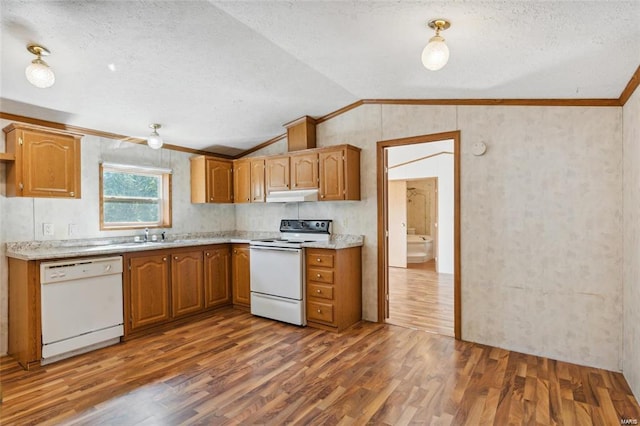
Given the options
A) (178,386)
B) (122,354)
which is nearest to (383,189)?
(178,386)

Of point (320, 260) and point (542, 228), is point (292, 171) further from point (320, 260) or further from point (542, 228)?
point (542, 228)

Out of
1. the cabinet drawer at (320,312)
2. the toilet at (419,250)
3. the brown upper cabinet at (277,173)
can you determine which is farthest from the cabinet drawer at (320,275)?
the toilet at (419,250)

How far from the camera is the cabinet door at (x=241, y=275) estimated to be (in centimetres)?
429

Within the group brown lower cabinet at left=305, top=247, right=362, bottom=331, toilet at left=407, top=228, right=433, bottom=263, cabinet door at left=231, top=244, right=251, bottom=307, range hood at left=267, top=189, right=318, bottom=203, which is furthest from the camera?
toilet at left=407, top=228, right=433, bottom=263

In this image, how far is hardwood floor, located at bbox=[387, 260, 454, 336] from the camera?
3.72 meters

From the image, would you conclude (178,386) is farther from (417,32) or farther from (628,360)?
(628,360)

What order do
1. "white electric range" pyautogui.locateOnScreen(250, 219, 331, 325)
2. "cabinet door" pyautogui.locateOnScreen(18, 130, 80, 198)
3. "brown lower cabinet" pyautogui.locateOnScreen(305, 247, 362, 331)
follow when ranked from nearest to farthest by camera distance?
"cabinet door" pyautogui.locateOnScreen(18, 130, 80, 198) → "brown lower cabinet" pyautogui.locateOnScreen(305, 247, 362, 331) → "white electric range" pyautogui.locateOnScreen(250, 219, 331, 325)

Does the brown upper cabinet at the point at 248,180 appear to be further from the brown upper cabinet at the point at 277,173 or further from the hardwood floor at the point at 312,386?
the hardwood floor at the point at 312,386

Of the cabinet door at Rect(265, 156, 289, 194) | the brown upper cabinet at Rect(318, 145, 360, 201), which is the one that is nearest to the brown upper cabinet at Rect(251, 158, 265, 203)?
the cabinet door at Rect(265, 156, 289, 194)

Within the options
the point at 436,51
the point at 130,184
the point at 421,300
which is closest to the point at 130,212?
the point at 130,184

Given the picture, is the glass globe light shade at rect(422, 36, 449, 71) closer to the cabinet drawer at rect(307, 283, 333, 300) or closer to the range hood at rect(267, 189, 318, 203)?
the range hood at rect(267, 189, 318, 203)

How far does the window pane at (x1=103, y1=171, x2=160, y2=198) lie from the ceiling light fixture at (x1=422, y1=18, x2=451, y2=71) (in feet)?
12.0

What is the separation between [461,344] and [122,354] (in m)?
3.17

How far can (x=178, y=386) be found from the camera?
2416mm
